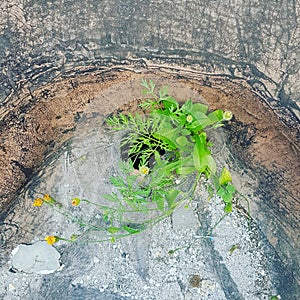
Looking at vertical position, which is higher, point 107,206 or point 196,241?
point 107,206

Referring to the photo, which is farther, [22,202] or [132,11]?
[22,202]

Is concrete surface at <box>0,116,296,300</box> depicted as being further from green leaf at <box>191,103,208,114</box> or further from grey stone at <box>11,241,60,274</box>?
green leaf at <box>191,103,208,114</box>

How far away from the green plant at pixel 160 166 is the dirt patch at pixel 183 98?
0.06 meters

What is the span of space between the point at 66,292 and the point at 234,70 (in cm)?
92

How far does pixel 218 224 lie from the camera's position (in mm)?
1425

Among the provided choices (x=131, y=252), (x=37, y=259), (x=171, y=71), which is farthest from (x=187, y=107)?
(x=37, y=259)

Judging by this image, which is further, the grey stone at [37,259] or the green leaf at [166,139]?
the grey stone at [37,259]

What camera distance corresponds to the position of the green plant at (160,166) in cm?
124

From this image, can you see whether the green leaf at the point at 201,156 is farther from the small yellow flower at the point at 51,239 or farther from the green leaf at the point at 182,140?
the small yellow flower at the point at 51,239

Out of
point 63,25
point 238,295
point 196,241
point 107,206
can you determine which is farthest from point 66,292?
point 63,25

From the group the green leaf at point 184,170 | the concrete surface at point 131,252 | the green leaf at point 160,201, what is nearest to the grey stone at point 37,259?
the concrete surface at point 131,252

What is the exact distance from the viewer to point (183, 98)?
137 cm

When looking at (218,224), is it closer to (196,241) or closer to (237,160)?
(196,241)

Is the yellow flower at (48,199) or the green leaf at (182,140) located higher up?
the yellow flower at (48,199)
